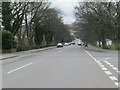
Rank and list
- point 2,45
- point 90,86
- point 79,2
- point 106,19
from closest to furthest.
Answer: point 90,86, point 2,45, point 106,19, point 79,2

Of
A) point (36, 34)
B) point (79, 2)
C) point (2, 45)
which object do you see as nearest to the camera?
point (2, 45)

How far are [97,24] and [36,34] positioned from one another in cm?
3091

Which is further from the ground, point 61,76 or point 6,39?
point 6,39

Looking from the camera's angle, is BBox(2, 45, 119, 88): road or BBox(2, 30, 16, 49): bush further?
BBox(2, 30, 16, 49): bush

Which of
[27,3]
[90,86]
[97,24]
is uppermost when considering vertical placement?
[27,3]

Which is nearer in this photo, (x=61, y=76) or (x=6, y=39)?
(x=61, y=76)

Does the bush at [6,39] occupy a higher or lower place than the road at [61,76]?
higher

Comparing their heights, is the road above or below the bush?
below

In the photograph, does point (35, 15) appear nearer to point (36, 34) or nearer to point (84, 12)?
point (84, 12)

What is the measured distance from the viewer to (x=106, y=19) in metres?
50.8

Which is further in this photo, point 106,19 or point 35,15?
point 35,15

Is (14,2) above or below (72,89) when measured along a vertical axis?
above

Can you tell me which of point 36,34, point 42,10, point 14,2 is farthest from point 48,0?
point 36,34

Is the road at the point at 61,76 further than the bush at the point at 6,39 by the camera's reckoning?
No
